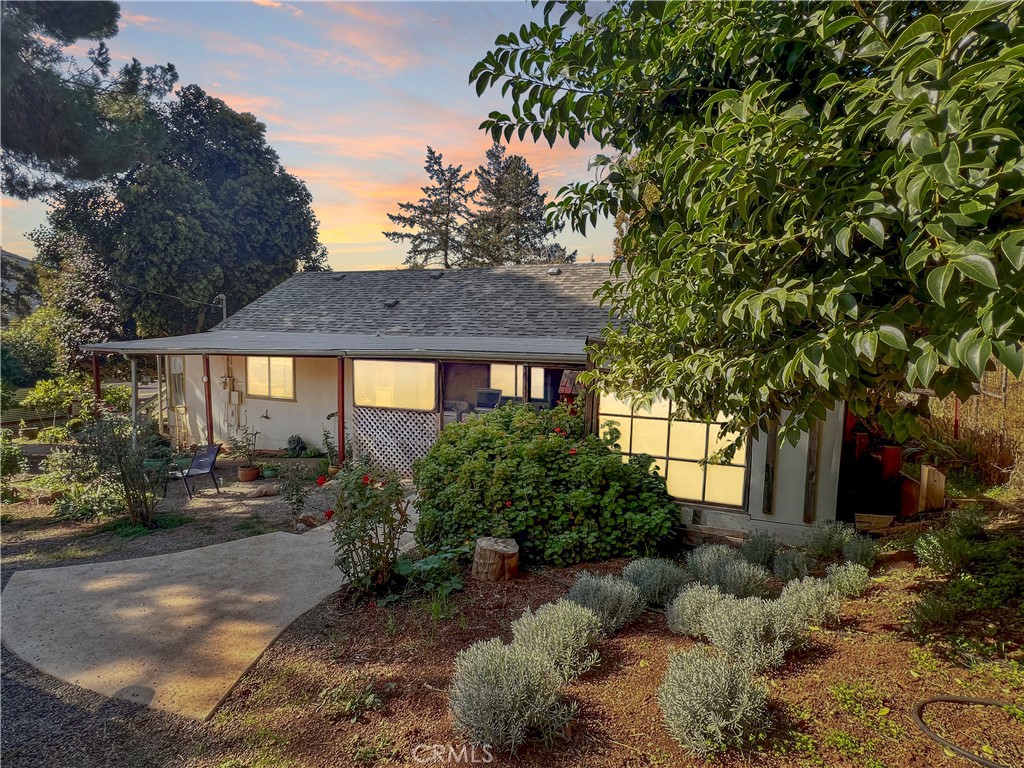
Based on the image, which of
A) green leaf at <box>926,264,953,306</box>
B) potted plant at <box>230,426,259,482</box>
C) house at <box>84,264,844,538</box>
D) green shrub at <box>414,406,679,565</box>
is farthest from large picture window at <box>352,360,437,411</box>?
green leaf at <box>926,264,953,306</box>

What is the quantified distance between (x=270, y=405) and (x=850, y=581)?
12.2 m

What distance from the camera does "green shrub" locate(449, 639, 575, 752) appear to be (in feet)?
8.61

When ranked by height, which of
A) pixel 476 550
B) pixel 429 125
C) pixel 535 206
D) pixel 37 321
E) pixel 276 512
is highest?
pixel 535 206

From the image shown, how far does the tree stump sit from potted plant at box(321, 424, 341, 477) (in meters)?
5.82

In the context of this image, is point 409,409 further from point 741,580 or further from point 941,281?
point 941,281

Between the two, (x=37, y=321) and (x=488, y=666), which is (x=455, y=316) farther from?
(x=37, y=321)

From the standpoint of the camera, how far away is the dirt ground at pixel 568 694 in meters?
2.54

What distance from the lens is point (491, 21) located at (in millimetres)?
3547

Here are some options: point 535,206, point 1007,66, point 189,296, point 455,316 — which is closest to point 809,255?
point 1007,66

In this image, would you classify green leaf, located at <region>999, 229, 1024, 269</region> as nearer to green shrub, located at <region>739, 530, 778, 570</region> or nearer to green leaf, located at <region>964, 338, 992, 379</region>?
green leaf, located at <region>964, 338, 992, 379</region>

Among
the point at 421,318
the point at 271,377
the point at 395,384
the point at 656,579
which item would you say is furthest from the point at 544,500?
the point at 271,377

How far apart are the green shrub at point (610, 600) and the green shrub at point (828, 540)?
254 cm

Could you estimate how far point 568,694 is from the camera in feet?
10.00

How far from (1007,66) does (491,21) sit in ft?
10.4
